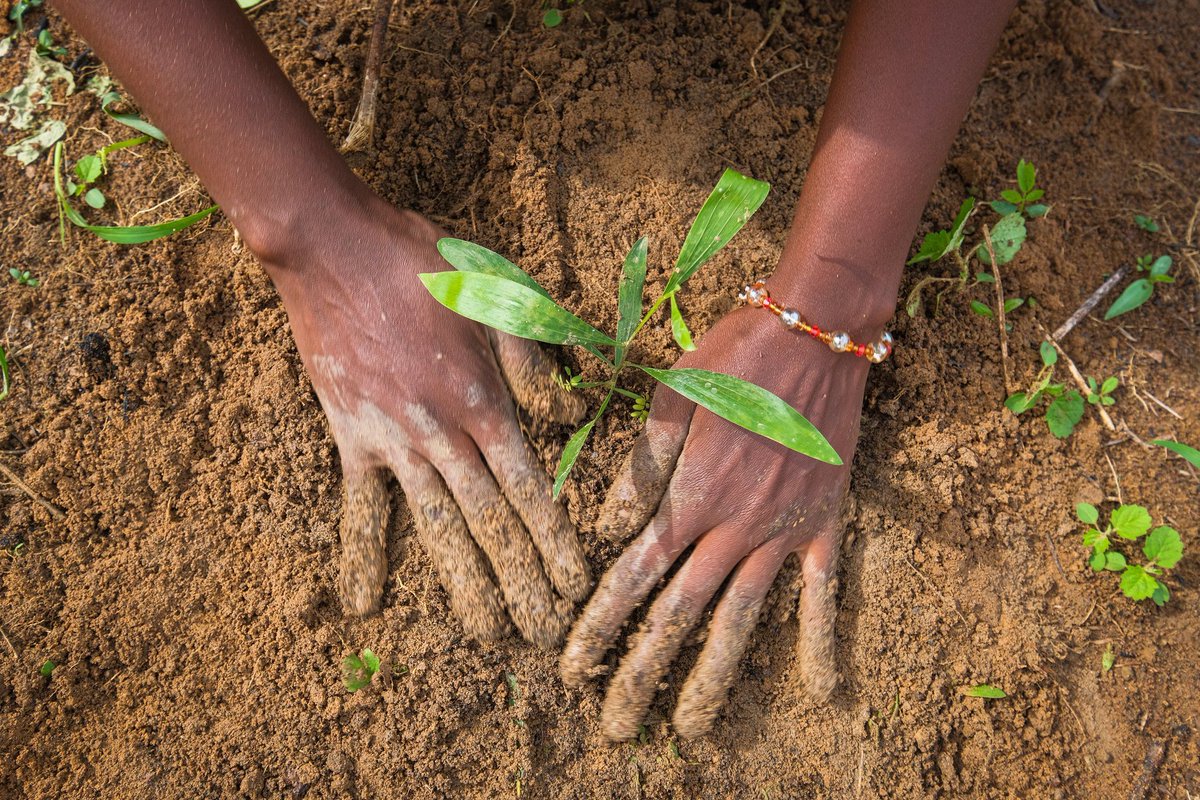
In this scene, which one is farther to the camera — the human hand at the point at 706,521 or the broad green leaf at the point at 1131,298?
the broad green leaf at the point at 1131,298

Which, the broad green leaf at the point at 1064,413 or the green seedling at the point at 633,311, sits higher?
the green seedling at the point at 633,311

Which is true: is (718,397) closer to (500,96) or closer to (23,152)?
(500,96)

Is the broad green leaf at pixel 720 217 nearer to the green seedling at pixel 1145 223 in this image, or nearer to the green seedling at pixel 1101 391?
the green seedling at pixel 1101 391

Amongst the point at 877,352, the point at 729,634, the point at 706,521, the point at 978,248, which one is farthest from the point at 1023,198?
the point at 729,634

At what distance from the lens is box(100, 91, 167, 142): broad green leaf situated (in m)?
1.67

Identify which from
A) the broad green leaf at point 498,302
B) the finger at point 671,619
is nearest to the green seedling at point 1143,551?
the finger at point 671,619

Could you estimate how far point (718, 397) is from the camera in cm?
127

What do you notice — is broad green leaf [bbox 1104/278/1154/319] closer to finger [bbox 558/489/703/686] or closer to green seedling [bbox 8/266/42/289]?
finger [bbox 558/489/703/686]

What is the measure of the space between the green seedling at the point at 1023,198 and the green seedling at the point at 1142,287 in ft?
0.83

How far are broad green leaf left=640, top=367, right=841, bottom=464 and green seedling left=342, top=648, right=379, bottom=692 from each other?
696 mm

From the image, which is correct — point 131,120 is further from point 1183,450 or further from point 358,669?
point 1183,450

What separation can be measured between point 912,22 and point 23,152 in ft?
5.87

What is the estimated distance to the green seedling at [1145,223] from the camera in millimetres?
1821

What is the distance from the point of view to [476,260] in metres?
1.33
